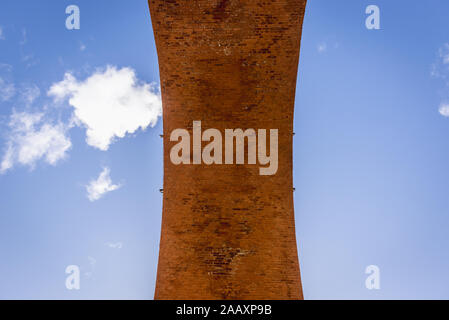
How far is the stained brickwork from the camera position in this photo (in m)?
5.80

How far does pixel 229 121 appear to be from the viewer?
233 inches

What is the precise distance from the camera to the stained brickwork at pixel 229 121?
580cm

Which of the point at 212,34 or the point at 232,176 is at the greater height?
the point at 212,34
